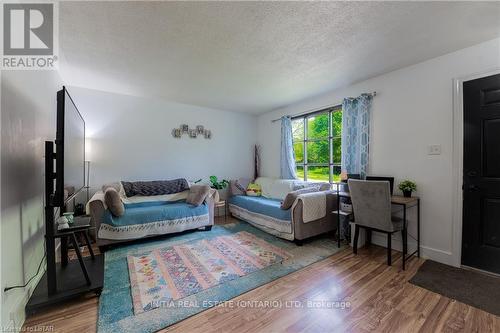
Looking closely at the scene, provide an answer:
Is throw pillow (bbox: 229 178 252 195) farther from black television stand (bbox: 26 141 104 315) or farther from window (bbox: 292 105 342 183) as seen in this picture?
black television stand (bbox: 26 141 104 315)

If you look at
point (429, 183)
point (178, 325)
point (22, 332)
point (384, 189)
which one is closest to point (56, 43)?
point (22, 332)

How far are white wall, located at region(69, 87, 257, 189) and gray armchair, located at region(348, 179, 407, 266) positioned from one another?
2936mm

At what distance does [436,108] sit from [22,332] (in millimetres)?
4214

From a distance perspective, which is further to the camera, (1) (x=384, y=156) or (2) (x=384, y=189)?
(1) (x=384, y=156)

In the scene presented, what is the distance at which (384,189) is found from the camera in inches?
88.0

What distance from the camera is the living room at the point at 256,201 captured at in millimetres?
1555

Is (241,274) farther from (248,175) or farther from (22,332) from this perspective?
(248,175)

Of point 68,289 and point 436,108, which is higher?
point 436,108

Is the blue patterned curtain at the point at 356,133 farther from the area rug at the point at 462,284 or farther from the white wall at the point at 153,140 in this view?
the white wall at the point at 153,140

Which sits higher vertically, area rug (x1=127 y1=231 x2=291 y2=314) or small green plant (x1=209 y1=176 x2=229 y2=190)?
small green plant (x1=209 y1=176 x2=229 y2=190)

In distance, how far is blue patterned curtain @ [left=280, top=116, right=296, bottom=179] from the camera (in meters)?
4.29

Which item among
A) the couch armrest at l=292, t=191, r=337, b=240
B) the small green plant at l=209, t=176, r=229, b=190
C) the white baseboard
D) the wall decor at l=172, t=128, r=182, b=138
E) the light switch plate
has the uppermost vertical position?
the wall decor at l=172, t=128, r=182, b=138

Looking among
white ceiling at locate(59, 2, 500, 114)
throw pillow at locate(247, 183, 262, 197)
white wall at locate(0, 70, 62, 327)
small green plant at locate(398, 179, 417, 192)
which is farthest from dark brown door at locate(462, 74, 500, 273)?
white wall at locate(0, 70, 62, 327)

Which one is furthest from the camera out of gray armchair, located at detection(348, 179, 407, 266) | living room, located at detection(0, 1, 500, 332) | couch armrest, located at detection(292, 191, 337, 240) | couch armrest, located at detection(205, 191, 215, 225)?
couch armrest, located at detection(205, 191, 215, 225)
